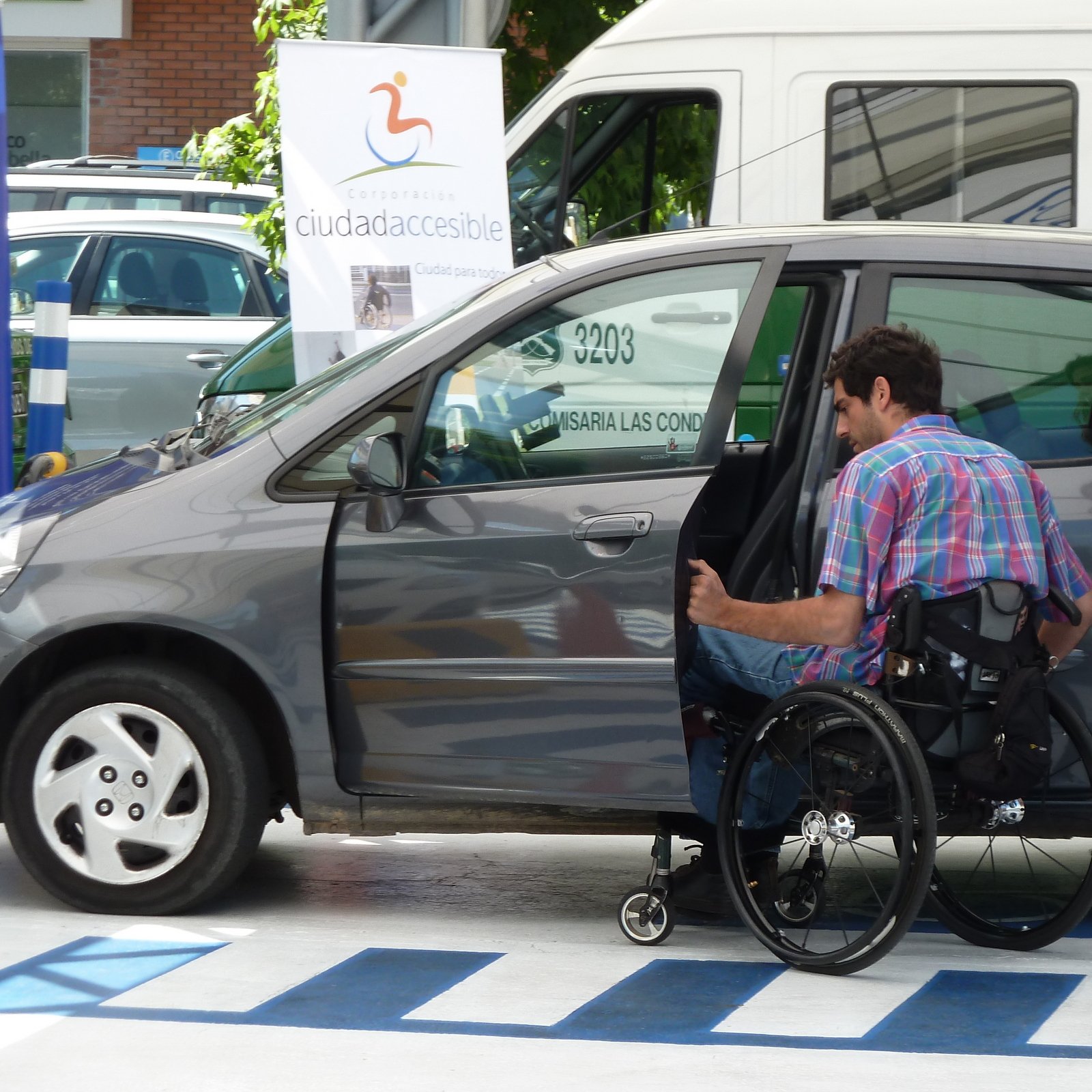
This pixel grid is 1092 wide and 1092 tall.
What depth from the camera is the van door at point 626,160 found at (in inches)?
304

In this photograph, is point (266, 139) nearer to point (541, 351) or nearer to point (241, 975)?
point (541, 351)

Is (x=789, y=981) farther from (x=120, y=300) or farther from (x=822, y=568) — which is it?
(x=120, y=300)

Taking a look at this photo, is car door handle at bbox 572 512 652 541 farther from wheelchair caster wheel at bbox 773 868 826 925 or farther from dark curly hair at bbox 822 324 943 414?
wheelchair caster wheel at bbox 773 868 826 925

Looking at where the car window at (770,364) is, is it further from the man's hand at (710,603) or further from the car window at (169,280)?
the car window at (169,280)

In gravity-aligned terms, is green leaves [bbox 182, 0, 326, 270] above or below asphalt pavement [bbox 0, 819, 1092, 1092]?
above

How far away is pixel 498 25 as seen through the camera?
8.31 meters

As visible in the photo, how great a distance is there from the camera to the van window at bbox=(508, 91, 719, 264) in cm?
784

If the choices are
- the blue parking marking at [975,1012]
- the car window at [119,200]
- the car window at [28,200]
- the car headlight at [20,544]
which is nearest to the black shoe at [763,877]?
the blue parking marking at [975,1012]

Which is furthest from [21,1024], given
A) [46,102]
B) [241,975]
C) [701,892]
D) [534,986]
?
[46,102]

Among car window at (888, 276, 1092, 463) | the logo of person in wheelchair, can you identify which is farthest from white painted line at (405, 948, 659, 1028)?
car window at (888, 276, 1092, 463)

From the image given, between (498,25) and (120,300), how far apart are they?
12.0 feet

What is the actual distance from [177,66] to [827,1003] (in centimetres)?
1505

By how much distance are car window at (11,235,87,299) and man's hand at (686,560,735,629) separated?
7399mm

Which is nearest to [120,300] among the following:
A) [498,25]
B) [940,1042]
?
[498,25]
